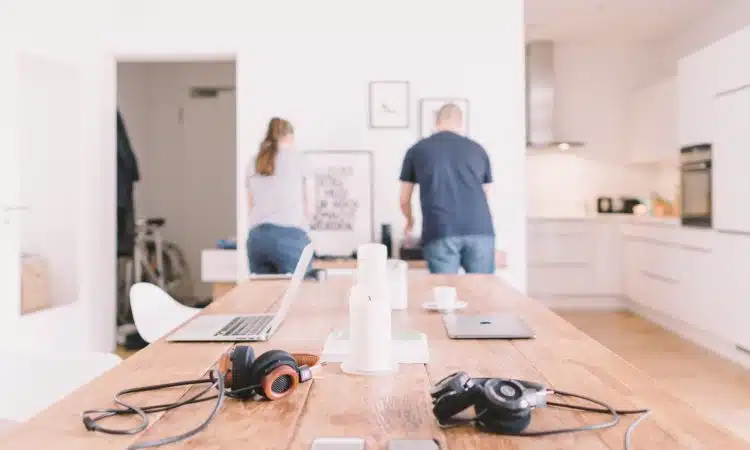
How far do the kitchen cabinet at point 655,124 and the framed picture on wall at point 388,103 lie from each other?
267 cm

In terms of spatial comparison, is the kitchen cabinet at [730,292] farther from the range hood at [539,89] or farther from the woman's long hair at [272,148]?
the woman's long hair at [272,148]

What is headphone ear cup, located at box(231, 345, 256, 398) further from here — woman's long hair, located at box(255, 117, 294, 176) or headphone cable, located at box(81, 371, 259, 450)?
woman's long hair, located at box(255, 117, 294, 176)

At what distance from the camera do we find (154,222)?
636 cm

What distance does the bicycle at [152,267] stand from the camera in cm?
606

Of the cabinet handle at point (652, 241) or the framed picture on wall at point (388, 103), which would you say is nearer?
the framed picture on wall at point (388, 103)

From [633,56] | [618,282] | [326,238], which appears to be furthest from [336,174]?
[633,56]

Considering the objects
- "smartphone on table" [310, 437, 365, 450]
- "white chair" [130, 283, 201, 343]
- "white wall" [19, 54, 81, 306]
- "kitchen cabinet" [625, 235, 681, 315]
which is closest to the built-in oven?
"kitchen cabinet" [625, 235, 681, 315]

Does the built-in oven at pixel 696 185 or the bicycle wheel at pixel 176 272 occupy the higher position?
the built-in oven at pixel 696 185

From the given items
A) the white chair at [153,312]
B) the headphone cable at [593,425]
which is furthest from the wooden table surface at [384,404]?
the white chair at [153,312]

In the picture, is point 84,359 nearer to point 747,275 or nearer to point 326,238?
point 326,238

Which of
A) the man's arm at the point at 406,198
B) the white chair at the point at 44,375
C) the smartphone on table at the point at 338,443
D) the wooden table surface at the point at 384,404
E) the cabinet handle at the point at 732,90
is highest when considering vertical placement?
the cabinet handle at the point at 732,90

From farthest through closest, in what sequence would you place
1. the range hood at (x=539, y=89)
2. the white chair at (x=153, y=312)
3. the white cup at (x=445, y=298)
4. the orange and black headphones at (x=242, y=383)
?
the range hood at (x=539, y=89) → the white chair at (x=153, y=312) → the white cup at (x=445, y=298) → the orange and black headphones at (x=242, y=383)

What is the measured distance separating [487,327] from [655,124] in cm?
558

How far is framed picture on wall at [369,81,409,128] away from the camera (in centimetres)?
501
